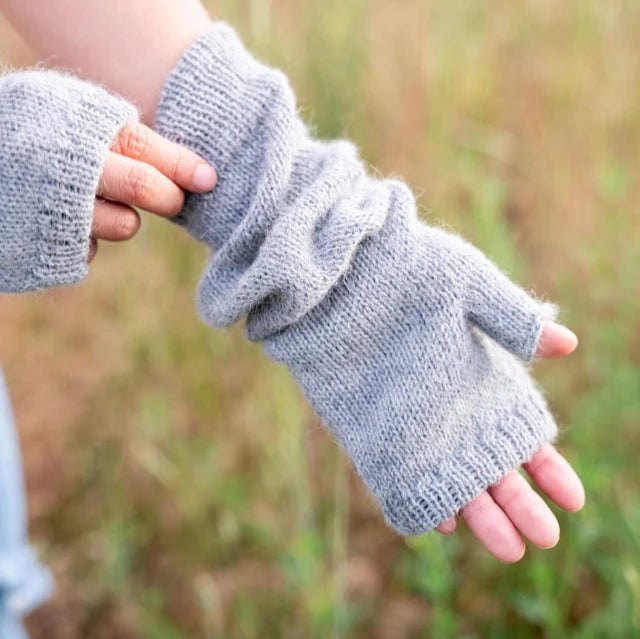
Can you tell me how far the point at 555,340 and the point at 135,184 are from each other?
0.56 meters

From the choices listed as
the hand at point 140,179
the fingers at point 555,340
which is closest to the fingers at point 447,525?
the fingers at point 555,340

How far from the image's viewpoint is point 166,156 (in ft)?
3.51

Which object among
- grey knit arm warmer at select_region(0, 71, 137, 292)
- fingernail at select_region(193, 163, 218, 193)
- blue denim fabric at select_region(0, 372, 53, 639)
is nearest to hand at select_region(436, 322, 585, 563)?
fingernail at select_region(193, 163, 218, 193)

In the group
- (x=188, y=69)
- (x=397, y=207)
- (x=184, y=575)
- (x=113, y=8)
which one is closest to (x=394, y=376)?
(x=397, y=207)

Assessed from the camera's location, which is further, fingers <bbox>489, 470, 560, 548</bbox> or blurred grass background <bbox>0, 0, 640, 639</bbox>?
blurred grass background <bbox>0, 0, 640, 639</bbox>

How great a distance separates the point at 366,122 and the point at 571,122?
0.54 metres

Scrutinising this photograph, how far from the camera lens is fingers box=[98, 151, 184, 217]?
Result: 3.37 ft

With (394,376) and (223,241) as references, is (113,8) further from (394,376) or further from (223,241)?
(394,376)

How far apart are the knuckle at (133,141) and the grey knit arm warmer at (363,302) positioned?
Answer: 72 millimetres

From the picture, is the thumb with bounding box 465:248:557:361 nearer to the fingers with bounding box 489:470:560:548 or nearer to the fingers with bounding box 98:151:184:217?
the fingers with bounding box 489:470:560:548

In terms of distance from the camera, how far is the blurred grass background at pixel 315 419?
1.46 meters

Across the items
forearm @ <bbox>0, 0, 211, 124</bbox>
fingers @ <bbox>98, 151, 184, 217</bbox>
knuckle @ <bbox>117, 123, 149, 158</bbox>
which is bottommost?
fingers @ <bbox>98, 151, 184, 217</bbox>

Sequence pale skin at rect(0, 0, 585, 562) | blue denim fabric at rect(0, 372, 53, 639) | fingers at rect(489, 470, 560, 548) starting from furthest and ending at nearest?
blue denim fabric at rect(0, 372, 53, 639)
pale skin at rect(0, 0, 585, 562)
fingers at rect(489, 470, 560, 548)

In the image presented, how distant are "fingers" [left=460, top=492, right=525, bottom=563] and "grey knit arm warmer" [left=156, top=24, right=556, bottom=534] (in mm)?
21
